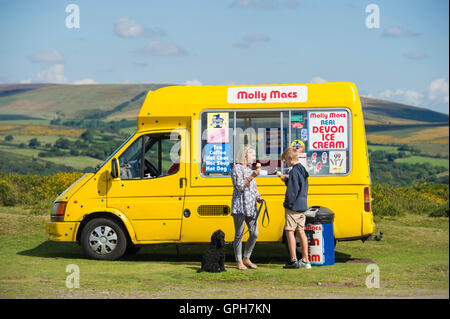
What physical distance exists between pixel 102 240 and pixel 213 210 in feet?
6.42

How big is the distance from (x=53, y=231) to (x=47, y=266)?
0.83 meters

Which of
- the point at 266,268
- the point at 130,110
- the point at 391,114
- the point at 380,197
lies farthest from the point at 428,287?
the point at 130,110

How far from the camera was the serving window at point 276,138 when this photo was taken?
1066 centimetres

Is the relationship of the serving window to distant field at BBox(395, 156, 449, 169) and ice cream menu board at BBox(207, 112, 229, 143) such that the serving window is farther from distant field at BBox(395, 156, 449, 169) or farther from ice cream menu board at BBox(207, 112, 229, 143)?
distant field at BBox(395, 156, 449, 169)

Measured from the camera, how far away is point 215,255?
9.80 meters

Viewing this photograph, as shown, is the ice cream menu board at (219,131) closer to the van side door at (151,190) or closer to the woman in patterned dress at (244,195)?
the van side door at (151,190)

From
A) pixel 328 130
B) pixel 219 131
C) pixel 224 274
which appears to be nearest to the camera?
pixel 224 274

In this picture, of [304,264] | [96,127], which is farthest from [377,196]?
[96,127]

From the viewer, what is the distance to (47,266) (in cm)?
1063

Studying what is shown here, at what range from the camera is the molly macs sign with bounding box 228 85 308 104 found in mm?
10789

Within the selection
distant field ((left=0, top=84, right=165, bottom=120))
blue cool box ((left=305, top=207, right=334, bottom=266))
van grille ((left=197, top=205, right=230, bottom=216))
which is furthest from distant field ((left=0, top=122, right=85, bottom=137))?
blue cool box ((left=305, top=207, right=334, bottom=266))

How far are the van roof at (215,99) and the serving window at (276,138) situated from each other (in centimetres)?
12
